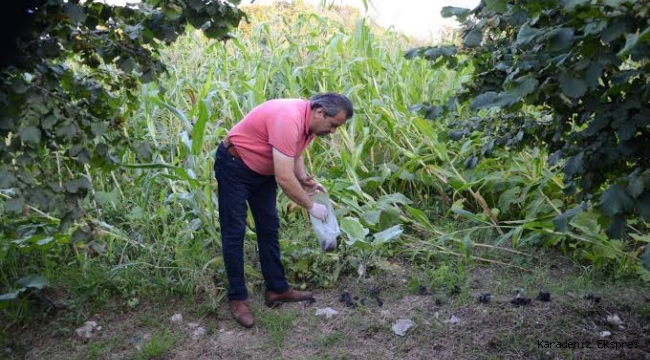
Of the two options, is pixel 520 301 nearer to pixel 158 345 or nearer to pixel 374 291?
pixel 374 291

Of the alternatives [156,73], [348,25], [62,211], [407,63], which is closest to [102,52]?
[156,73]

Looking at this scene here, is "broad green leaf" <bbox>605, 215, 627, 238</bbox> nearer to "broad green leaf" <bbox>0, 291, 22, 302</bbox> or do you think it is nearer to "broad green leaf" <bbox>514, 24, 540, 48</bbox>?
"broad green leaf" <bbox>514, 24, 540, 48</bbox>

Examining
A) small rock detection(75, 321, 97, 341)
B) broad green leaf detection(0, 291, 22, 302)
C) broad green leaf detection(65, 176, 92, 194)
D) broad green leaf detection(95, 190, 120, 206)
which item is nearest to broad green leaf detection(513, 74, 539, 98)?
broad green leaf detection(65, 176, 92, 194)

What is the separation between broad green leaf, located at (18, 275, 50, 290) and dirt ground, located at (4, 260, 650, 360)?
0.28 meters

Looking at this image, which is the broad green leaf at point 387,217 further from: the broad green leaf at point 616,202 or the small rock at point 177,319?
the broad green leaf at point 616,202

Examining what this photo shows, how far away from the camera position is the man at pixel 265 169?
3.96 meters

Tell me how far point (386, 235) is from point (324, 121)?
1157 millimetres

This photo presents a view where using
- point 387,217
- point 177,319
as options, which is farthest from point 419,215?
point 177,319

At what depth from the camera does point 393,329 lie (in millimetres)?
4184

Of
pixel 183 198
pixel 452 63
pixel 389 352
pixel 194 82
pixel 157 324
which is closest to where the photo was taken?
pixel 452 63

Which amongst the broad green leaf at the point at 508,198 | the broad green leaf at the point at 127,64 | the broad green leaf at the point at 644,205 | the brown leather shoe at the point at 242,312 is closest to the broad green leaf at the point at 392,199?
the broad green leaf at the point at 508,198

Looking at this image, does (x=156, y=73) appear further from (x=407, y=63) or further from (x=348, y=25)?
(x=348, y=25)

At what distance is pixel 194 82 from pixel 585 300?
12.7 ft

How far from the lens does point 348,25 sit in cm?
777
